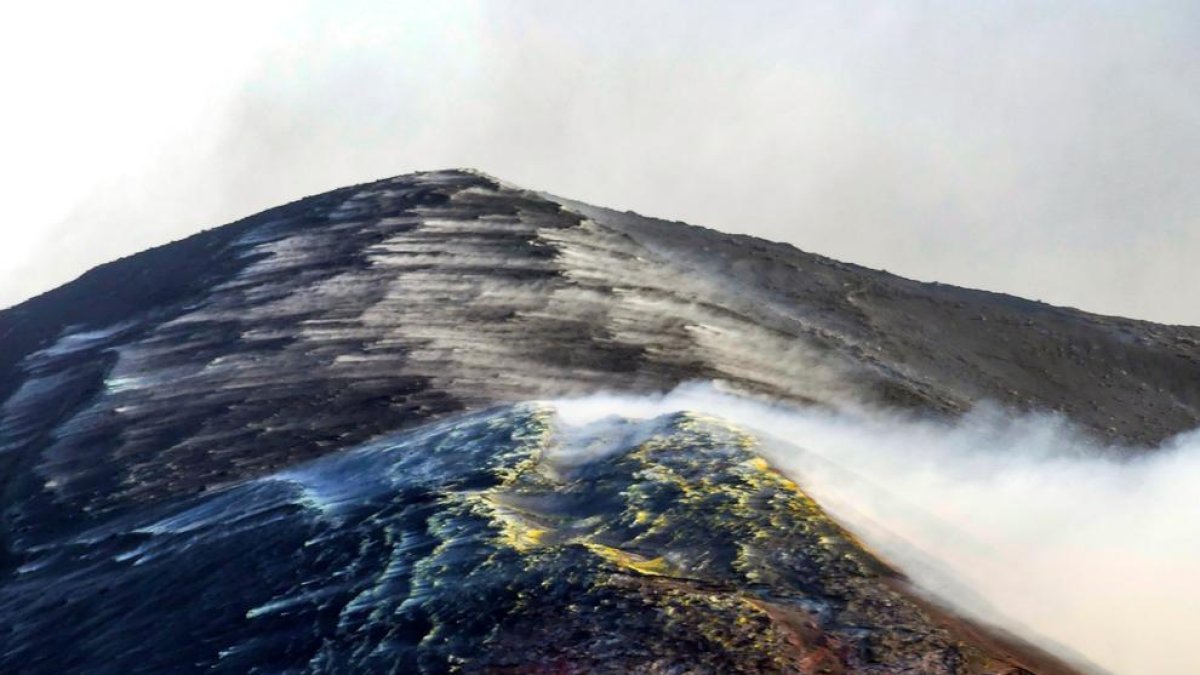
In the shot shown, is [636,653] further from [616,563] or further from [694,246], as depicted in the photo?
[694,246]

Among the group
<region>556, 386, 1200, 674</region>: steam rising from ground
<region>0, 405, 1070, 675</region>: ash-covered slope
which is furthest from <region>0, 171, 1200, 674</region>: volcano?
<region>556, 386, 1200, 674</region>: steam rising from ground

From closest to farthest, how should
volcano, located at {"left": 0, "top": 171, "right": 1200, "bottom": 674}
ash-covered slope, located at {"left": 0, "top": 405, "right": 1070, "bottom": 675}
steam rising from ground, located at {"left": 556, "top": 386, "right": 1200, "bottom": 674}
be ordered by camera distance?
ash-covered slope, located at {"left": 0, "top": 405, "right": 1070, "bottom": 675} → volcano, located at {"left": 0, "top": 171, "right": 1200, "bottom": 674} → steam rising from ground, located at {"left": 556, "top": 386, "right": 1200, "bottom": 674}

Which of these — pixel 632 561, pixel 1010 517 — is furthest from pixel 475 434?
pixel 1010 517

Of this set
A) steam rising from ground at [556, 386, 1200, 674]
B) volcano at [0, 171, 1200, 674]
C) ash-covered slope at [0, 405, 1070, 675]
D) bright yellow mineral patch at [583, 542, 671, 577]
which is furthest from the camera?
steam rising from ground at [556, 386, 1200, 674]

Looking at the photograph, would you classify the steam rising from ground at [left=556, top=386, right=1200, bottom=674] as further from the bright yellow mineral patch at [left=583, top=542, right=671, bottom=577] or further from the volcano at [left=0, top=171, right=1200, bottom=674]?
the bright yellow mineral patch at [left=583, top=542, right=671, bottom=577]

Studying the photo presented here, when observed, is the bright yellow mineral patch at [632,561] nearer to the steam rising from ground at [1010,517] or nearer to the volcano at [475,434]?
the volcano at [475,434]

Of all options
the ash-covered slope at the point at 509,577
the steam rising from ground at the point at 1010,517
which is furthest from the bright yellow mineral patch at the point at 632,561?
the steam rising from ground at the point at 1010,517

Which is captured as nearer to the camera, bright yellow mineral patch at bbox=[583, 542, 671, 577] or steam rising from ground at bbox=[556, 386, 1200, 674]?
bright yellow mineral patch at bbox=[583, 542, 671, 577]
